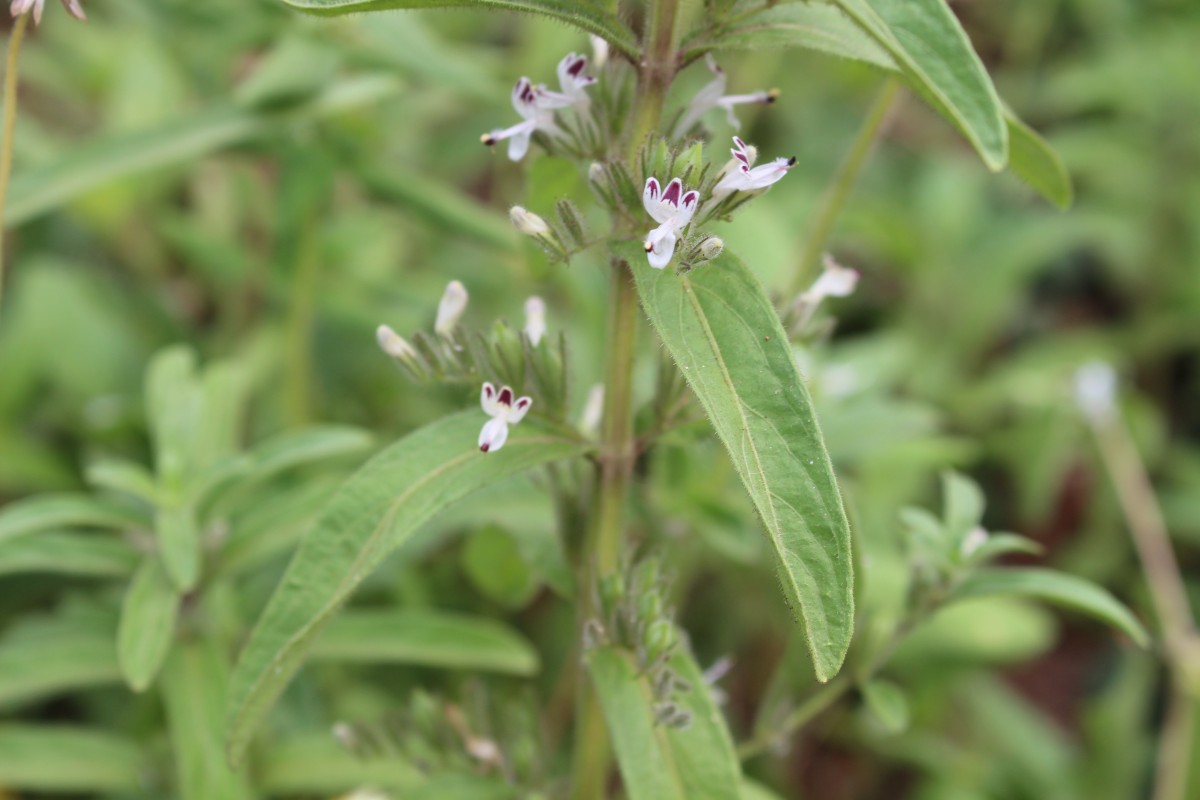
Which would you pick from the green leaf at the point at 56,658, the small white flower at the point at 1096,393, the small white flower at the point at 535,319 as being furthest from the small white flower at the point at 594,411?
the small white flower at the point at 1096,393

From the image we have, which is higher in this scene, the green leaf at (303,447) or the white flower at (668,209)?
the white flower at (668,209)

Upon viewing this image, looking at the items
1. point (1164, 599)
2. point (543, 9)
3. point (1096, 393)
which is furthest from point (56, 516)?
point (1096, 393)

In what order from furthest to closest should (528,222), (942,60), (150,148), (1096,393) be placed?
(1096,393) → (150,148) → (528,222) → (942,60)

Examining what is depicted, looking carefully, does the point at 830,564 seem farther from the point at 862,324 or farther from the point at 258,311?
the point at 862,324

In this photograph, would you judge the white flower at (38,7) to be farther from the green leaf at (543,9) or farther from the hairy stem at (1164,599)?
the hairy stem at (1164,599)

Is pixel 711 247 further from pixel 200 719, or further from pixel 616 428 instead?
pixel 200 719
